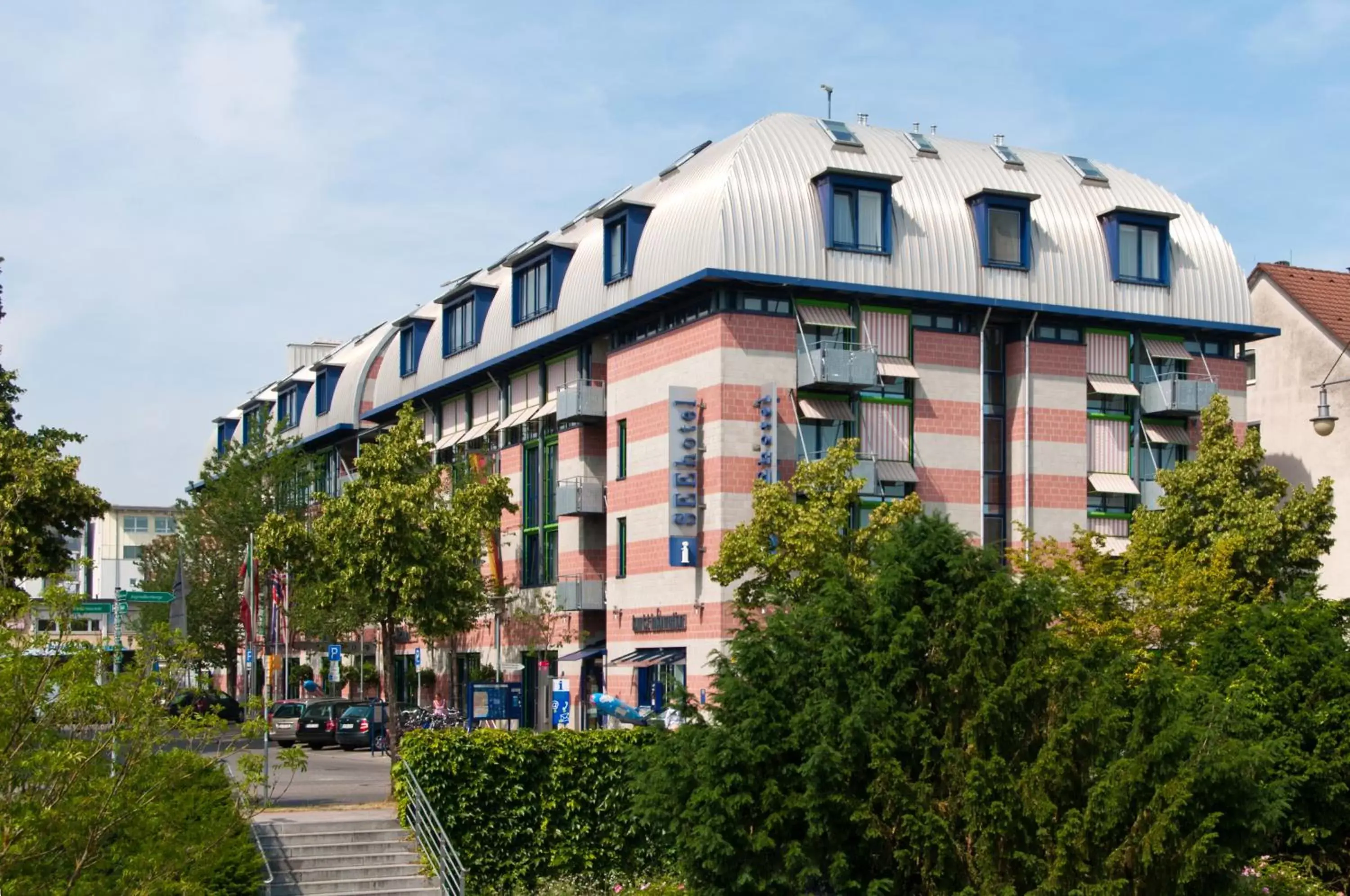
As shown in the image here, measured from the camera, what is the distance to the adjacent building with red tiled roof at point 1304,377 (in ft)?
178

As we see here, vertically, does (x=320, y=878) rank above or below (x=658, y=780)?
below

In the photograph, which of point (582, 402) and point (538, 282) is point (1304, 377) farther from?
point (538, 282)

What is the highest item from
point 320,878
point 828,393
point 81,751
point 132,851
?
point 828,393

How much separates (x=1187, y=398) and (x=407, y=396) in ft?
97.9

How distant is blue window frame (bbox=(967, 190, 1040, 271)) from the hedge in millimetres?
24303

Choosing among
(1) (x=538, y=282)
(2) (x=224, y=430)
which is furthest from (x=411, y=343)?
(2) (x=224, y=430)

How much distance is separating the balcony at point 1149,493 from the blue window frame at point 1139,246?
5863 mm

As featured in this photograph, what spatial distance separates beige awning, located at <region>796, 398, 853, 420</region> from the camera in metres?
44.6

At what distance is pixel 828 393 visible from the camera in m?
45.5

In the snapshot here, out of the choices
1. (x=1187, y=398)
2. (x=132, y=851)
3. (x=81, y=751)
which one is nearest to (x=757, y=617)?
(x=1187, y=398)

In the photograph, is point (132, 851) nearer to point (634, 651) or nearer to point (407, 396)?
point (634, 651)

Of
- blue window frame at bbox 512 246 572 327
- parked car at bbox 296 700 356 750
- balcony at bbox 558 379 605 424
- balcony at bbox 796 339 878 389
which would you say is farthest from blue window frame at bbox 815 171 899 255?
parked car at bbox 296 700 356 750

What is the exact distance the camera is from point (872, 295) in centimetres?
4562

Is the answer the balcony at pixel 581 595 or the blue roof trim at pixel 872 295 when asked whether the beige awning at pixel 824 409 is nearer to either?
the blue roof trim at pixel 872 295
